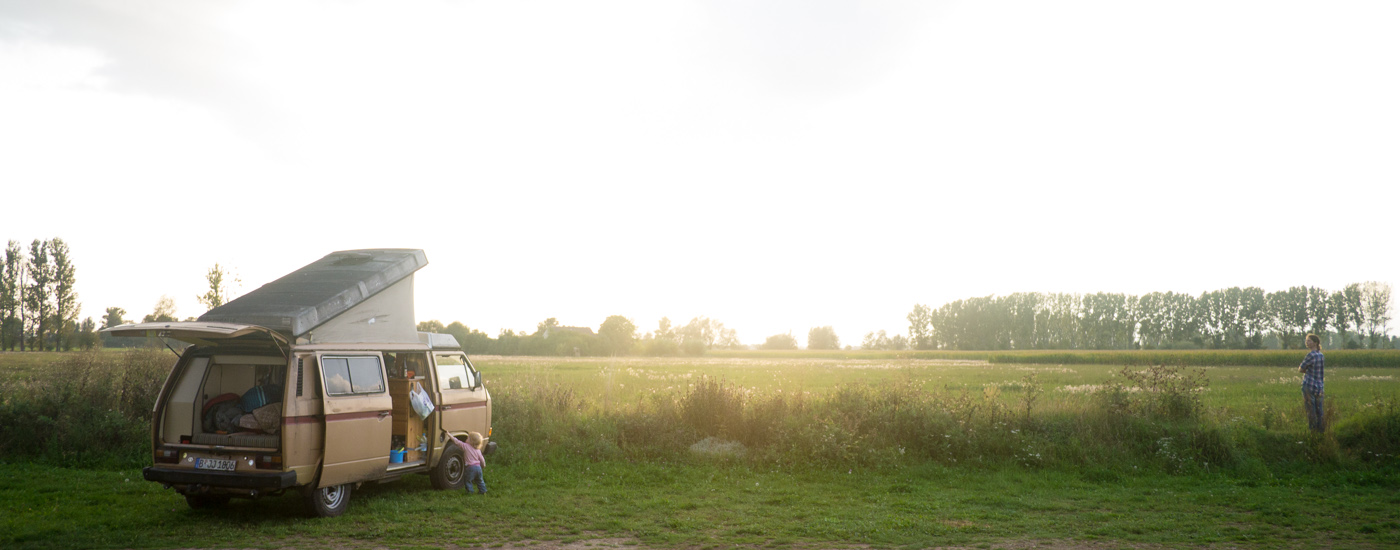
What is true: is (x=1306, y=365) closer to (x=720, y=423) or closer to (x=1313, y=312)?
(x=720, y=423)

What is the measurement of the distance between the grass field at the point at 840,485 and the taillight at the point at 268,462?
0.75 metres

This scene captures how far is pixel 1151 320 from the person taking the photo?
13075 centimetres

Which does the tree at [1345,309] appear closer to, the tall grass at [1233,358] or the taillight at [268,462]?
the tall grass at [1233,358]

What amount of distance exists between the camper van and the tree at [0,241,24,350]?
52.9 metres

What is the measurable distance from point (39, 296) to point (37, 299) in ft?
0.89

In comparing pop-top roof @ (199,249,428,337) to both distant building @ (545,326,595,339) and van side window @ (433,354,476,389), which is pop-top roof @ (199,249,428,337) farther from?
distant building @ (545,326,595,339)

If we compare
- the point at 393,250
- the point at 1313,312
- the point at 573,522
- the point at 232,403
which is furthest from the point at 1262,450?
the point at 1313,312

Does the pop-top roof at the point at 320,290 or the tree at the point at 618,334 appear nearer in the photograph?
the pop-top roof at the point at 320,290

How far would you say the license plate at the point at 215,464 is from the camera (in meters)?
8.58

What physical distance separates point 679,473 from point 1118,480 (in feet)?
25.3

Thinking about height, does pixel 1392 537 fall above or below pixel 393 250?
below

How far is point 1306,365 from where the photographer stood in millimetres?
15031

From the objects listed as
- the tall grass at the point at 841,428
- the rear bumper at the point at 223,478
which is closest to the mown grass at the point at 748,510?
the rear bumper at the point at 223,478

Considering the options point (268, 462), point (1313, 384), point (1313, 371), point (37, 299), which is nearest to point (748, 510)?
point (268, 462)
